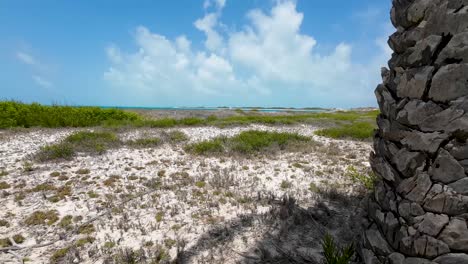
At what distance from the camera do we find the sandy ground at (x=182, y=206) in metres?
4.88

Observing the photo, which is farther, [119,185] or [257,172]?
[257,172]

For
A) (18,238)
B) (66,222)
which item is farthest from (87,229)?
(18,238)

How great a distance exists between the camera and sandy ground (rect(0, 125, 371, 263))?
4879 mm

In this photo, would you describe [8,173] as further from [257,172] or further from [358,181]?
[358,181]

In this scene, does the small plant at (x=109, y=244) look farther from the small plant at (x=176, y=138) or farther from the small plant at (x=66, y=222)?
the small plant at (x=176, y=138)

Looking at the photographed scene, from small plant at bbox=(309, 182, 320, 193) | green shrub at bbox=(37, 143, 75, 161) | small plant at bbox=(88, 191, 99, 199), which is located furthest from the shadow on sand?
green shrub at bbox=(37, 143, 75, 161)

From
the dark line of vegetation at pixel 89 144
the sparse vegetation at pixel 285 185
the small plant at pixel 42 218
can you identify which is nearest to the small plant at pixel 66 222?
the small plant at pixel 42 218

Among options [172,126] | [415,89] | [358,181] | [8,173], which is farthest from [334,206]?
[172,126]

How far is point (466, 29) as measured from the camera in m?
2.63

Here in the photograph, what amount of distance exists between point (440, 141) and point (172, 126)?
18.6 meters

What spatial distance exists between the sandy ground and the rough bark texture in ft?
5.93

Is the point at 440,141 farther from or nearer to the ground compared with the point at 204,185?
farther from the ground

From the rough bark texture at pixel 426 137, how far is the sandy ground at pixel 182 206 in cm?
181

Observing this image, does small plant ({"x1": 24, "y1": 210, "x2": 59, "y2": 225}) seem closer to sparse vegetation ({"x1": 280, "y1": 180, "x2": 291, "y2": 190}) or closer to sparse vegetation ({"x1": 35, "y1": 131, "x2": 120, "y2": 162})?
sparse vegetation ({"x1": 35, "y1": 131, "x2": 120, "y2": 162})
